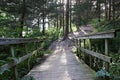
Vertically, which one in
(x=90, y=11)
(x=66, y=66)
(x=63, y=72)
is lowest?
(x=66, y=66)

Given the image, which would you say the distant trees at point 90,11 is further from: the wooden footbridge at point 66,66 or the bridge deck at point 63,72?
the bridge deck at point 63,72

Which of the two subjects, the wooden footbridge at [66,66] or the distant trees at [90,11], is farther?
the distant trees at [90,11]

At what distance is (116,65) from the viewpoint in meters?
4.66

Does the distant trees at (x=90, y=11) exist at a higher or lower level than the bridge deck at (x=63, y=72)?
higher

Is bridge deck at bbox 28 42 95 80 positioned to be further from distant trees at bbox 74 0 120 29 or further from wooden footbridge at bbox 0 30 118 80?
distant trees at bbox 74 0 120 29

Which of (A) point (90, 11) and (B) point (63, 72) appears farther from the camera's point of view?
(A) point (90, 11)

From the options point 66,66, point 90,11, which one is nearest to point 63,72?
point 66,66

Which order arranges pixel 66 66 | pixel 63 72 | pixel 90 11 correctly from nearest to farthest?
pixel 63 72
pixel 66 66
pixel 90 11

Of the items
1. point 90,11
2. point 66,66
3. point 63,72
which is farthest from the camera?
point 90,11

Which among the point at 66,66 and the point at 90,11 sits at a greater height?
the point at 90,11

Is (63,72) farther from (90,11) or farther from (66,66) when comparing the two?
(90,11)

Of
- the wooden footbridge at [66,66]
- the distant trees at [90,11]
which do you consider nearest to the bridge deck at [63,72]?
the wooden footbridge at [66,66]

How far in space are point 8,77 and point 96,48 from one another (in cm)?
445

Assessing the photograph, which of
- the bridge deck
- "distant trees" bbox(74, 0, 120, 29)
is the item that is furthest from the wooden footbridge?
"distant trees" bbox(74, 0, 120, 29)
